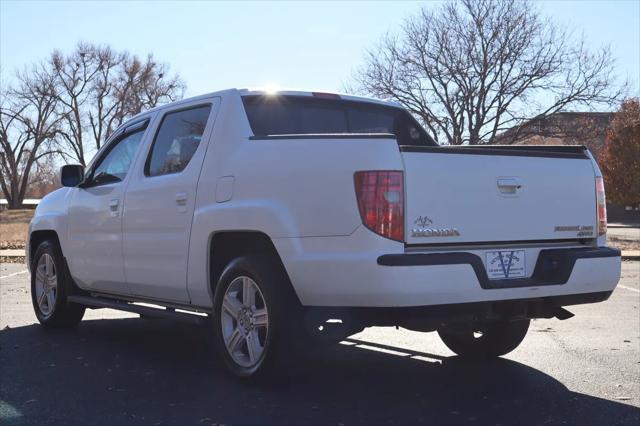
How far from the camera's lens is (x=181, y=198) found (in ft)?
17.6

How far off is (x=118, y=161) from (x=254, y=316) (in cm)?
254

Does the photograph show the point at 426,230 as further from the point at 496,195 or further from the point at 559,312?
the point at 559,312

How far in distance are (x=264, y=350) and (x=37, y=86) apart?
6001 cm

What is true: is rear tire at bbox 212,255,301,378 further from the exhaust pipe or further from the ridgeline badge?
the exhaust pipe

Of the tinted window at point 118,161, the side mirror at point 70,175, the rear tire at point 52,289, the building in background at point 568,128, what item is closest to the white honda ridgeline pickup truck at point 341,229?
the tinted window at point 118,161

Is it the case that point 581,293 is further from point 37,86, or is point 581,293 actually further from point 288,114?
point 37,86

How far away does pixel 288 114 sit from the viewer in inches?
219

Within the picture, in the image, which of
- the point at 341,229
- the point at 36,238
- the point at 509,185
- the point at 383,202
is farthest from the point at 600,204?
the point at 36,238

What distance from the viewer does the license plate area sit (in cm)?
440

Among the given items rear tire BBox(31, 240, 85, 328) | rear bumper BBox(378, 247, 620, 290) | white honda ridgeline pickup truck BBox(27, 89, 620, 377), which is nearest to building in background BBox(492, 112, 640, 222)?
rear tire BBox(31, 240, 85, 328)

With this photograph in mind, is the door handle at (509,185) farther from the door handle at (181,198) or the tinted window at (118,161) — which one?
the tinted window at (118,161)

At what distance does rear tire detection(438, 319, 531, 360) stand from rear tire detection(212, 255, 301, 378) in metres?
1.45

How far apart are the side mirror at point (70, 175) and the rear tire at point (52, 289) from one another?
Result: 0.76 metres

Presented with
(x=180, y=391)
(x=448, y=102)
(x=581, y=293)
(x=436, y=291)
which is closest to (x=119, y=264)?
(x=180, y=391)
